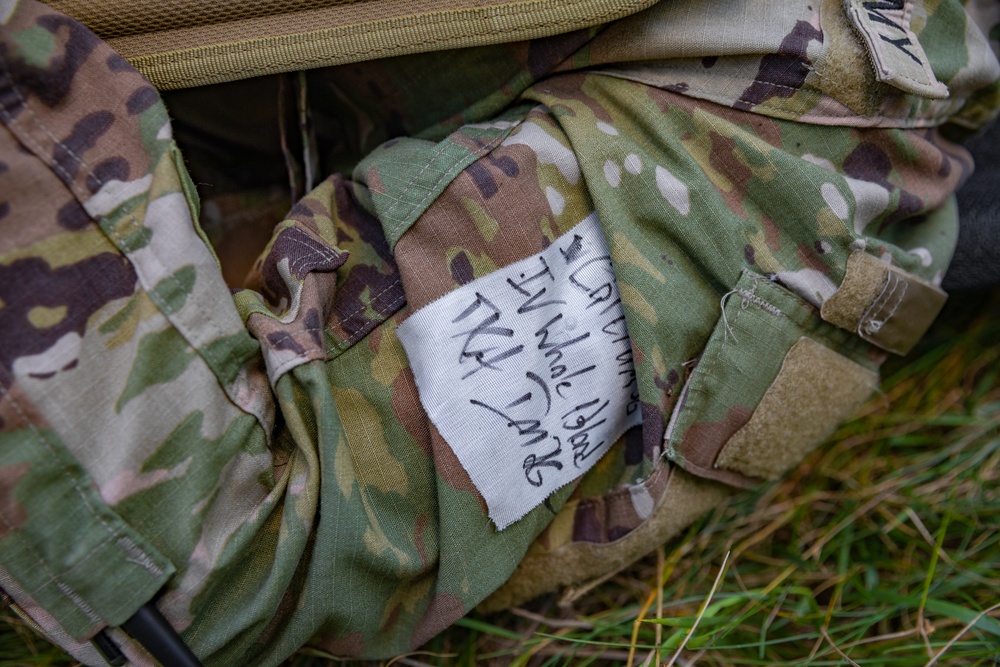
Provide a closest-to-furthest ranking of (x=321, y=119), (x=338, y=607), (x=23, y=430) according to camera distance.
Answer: (x=23, y=430)
(x=338, y=607)
(x=321, y=119)

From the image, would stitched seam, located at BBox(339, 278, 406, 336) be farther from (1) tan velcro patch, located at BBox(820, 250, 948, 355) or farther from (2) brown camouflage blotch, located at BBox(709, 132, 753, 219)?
(1) tan velcro patch, located at BBox(820, 250, 948, 355)

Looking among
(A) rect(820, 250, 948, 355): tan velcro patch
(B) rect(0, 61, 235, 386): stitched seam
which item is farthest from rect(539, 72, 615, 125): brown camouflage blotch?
(B) rect(0, 61, 235, 386): stitched seam

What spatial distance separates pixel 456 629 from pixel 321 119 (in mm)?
669

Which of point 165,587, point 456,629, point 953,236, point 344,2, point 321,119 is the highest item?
point 344,2

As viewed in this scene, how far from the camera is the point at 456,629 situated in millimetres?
936

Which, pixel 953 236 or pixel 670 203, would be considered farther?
pixel 953 236

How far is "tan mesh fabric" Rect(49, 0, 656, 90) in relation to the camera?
73 centimetres

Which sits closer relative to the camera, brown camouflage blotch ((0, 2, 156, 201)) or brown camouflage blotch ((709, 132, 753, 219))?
brown camouflage blotch ((0, 2, 156, 201))

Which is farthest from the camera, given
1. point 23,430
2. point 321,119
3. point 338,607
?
point 321,119

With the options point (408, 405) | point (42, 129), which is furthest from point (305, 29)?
point (408, 405)

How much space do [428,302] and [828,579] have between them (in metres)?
0.67

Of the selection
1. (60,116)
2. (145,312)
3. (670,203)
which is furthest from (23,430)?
(670,203)

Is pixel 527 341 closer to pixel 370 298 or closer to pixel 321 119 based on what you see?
pixel 370 298

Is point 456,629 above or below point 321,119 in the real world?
below
